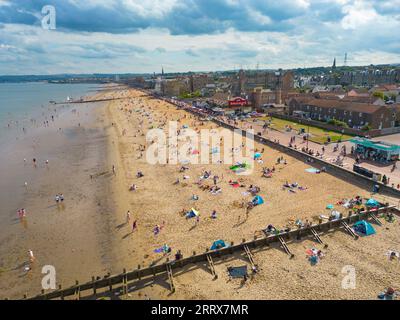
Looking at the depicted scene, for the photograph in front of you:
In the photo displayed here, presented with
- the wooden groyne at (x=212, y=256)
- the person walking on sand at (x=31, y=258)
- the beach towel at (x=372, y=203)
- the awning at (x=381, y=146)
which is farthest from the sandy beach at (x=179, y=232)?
the awning at (x=381, y=146)

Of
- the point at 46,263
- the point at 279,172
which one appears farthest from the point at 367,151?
the point at 46,263

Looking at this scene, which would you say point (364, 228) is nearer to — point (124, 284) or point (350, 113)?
point (124, 284)

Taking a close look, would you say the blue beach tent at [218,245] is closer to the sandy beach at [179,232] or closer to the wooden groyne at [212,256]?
the wooden groyne at [212,256]

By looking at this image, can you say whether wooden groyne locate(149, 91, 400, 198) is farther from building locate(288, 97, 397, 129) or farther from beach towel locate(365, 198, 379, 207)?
building locate(288, 97, 397, 129)

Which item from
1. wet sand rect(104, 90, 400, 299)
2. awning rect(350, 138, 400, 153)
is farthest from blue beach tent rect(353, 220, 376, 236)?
awning rect(350, 138, 400, 153)

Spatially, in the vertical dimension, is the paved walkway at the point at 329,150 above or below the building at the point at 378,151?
below

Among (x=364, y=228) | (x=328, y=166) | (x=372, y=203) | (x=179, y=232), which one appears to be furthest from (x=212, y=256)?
(x=328, y=166)

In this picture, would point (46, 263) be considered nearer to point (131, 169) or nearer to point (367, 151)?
point (131, 169)
